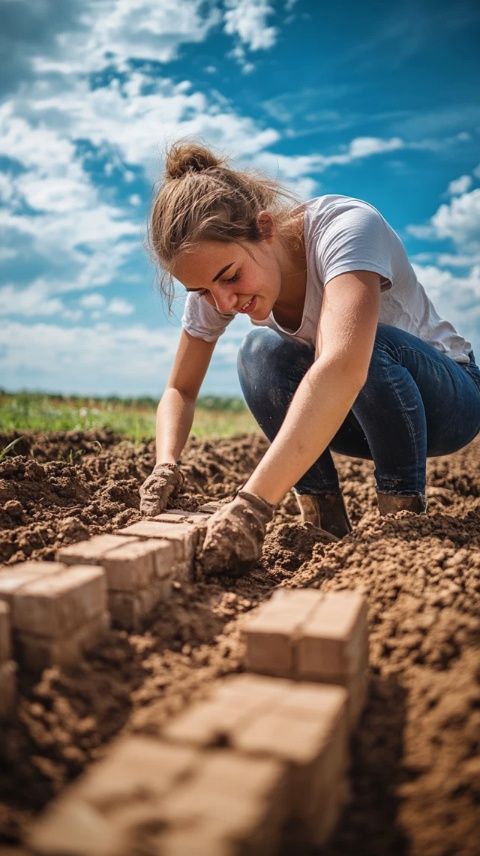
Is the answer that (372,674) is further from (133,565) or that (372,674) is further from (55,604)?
(55,604)

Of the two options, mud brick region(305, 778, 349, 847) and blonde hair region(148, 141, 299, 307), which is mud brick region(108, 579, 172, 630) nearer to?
mud brick region(305, 778, 349, 847)

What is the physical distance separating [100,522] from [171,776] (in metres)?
1.80

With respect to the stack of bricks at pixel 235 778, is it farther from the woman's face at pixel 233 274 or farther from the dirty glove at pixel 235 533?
the woman's face at pixel 233 274

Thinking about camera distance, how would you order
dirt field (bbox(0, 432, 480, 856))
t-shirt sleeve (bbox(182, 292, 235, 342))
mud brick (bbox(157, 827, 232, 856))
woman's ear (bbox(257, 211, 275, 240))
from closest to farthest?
mud brick (bbox(157, 827, 232, 856)) → dirt field (bbox(0, 432, 480, 856)) → woman's ear (bbox(257, 211, 275, 240)) → t-shirt sleeve (bbox(182, 292, 235, 342))

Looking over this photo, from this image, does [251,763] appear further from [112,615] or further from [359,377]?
[359,377]

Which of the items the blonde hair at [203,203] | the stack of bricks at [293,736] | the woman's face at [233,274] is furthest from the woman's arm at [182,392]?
the stack of bricks at [293,736]

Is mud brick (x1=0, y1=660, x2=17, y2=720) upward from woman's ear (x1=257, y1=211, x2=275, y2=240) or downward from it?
downward

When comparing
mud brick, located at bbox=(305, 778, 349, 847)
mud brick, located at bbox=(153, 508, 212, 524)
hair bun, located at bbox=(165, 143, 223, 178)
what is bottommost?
mud brick, located at bbox=(305, 778, 349, 847)

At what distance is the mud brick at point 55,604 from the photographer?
4.89 ft

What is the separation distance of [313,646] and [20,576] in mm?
739

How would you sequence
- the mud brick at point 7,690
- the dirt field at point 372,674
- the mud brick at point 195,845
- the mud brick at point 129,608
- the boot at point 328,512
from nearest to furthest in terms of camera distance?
the mud brick at point 195,845, the dirt field at point 372,674, the mud brick at point 7,690, the mud brick at point 129,608, the boot at point 328,512

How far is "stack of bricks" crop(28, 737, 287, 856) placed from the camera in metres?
0.90

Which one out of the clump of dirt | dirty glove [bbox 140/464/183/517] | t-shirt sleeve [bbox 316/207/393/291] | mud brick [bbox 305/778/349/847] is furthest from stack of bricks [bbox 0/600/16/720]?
t-shirt sleeve [bbox 316/207/393/291]

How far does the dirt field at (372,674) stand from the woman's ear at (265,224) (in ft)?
3.98
